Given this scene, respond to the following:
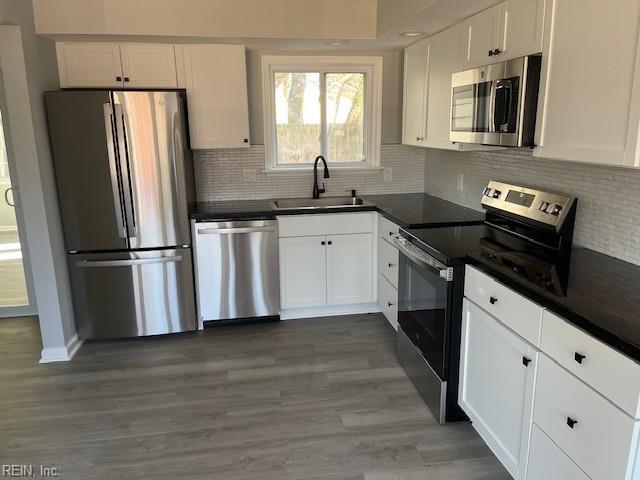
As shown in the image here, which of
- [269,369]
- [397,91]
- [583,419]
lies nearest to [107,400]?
[269,369]

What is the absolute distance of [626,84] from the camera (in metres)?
1.67

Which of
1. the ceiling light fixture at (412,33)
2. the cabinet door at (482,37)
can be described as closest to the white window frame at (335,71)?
the ceiling light fixture at (412,33)

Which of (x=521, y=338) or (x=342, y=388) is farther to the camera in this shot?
(x=342, y=388)

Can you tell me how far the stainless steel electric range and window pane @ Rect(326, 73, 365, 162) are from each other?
155 centimetres

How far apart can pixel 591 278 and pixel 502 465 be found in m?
0.97

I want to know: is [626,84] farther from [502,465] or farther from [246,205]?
[246,205]

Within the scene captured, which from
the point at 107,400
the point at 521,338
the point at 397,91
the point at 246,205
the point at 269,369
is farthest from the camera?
the point at 397,91

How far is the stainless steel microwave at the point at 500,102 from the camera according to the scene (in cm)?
214

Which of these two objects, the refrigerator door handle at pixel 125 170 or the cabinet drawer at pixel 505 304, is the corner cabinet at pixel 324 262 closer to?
the refrigerator door handle at pixel 125 170

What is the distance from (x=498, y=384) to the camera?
6.74ft

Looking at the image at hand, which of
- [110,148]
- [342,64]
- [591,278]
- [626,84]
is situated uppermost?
[342,64]

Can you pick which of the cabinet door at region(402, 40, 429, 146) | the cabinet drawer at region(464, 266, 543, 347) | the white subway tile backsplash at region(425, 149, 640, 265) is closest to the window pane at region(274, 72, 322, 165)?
the cabinet door at region(402, 40, 429, 146)

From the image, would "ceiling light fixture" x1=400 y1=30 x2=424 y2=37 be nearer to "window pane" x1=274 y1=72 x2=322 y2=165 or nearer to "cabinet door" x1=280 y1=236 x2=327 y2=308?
"window pane" x1=274 y1=72 x2=322 y2=165

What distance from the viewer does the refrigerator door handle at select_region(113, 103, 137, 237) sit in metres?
3.22
